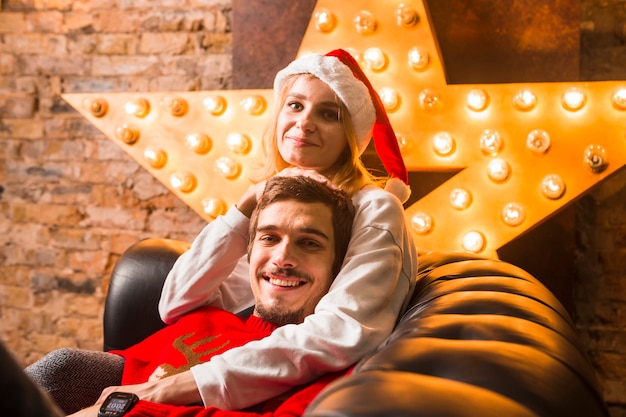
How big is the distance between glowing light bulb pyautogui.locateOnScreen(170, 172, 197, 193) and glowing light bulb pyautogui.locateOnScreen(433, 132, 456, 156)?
910 millimetres

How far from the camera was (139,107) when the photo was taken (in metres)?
2.62

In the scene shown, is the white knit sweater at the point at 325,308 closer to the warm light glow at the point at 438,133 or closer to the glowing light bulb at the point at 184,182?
the warm light glow at the point at 438,133

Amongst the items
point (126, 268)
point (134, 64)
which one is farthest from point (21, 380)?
point (134, 64)

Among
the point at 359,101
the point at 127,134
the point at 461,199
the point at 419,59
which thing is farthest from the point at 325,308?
the point at 127,134

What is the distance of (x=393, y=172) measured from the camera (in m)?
1.91

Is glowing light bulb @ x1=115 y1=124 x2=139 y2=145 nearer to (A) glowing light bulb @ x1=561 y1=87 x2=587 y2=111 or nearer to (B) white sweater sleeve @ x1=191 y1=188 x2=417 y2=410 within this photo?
(B) white sweater sleeve @ x1=191 y1=188 x2=417 y2=410

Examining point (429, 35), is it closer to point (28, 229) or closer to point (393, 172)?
point (393, 172)

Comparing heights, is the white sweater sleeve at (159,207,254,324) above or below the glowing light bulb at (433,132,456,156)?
below

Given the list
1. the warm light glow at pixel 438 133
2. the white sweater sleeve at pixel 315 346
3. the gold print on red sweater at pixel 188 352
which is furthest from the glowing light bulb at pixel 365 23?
the gold print on red sweater at pixel 188 352

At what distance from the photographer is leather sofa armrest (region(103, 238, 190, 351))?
2.09 m

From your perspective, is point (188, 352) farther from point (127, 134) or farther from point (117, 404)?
point (127, 134)

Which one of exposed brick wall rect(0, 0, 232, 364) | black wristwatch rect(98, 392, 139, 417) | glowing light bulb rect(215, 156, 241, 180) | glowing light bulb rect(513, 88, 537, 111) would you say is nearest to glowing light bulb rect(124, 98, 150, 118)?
glowing light bulb rect(215, 156, 241, 180)

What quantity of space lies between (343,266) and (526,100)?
3.45 ft

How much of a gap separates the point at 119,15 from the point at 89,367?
2.08 meters
